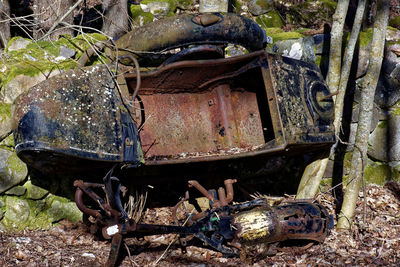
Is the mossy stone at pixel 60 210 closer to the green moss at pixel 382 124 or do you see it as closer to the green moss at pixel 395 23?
the green moss at pixel 382 124

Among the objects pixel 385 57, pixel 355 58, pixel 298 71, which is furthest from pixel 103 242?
pixel 385 57

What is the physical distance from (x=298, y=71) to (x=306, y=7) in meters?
4.25

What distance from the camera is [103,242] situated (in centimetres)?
383

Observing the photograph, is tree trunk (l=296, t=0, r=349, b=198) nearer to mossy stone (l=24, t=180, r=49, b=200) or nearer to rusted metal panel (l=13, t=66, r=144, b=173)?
rusted metal panel (l=13, t=66, r=144, b=173)

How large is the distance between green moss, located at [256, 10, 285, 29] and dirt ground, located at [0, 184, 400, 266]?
4062 mm

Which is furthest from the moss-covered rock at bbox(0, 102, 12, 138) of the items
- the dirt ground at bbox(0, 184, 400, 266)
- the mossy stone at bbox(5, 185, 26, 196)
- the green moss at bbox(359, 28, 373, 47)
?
the green moss at bbox(359, 28, 373, 47)

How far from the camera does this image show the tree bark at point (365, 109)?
425cm

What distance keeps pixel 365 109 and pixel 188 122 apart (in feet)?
6.33

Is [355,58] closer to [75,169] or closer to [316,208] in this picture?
[316,208]

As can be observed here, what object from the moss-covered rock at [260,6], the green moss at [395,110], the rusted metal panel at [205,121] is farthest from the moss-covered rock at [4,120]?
the moss-covered rock at [260,6]

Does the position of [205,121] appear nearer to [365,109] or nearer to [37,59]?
[365,109]

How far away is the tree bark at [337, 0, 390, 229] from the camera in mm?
4250

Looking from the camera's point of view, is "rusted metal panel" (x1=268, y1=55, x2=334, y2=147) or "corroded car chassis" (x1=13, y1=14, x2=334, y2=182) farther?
"rusted metal panel" (x1=268, y1=55, x2=334, y2=147)

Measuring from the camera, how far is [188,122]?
459 cm
